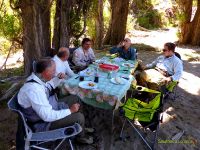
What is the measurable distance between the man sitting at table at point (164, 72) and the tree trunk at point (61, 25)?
207cm

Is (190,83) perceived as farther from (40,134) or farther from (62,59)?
(40,134)

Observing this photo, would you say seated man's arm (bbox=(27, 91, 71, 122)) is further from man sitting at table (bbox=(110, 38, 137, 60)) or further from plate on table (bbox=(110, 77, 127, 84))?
man sitting at table (bbox=(110, 38, 137, 60))

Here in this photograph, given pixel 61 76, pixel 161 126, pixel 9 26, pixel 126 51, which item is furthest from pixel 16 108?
pixel 9 26

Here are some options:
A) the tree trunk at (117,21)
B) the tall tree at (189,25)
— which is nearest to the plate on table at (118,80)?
the tree trunk at (117,21)

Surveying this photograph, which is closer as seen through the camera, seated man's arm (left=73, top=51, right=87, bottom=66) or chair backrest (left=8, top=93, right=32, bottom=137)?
chair backrest (left=8, top=93, right=32, bottom=137)

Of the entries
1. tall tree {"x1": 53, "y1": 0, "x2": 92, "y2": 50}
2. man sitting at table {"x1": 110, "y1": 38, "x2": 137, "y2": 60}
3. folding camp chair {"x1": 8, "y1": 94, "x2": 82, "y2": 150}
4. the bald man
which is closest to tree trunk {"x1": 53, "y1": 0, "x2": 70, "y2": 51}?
tall tree {"x1": 53, "y1": 0, "x2": 92, "y2": 50}

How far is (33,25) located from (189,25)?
29.1 feet

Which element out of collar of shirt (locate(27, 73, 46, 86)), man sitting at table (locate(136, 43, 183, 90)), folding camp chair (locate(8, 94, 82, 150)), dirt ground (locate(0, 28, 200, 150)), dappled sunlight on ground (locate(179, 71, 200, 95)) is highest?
collar of shirt (locate(27, 73, 46, 86))

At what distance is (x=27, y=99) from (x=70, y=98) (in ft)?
4.04

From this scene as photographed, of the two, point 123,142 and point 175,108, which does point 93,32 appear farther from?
point 123,142

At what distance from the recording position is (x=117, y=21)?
37.7ft

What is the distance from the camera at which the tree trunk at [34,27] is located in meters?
5.91

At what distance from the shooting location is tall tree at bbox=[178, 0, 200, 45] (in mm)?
12680

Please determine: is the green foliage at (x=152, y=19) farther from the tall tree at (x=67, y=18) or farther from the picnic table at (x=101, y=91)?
the picnic table at (x=101, y=91)
